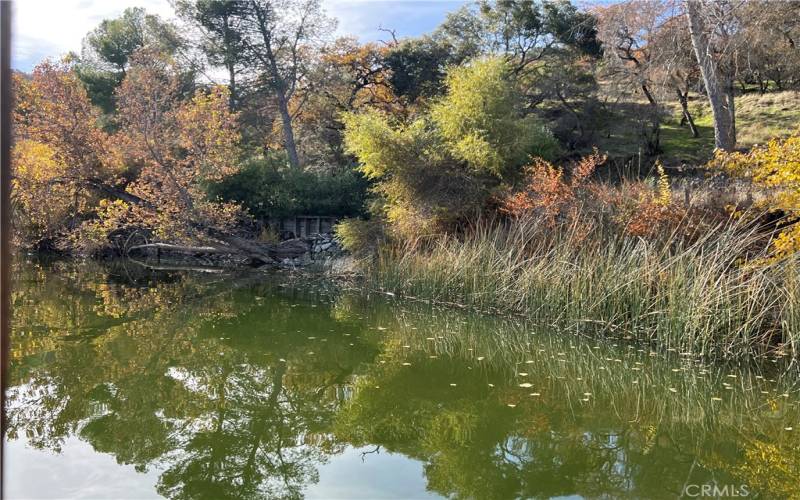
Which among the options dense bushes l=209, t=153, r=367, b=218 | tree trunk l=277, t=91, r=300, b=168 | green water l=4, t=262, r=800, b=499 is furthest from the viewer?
tree trunk l=277, t=91, r=300, b=168

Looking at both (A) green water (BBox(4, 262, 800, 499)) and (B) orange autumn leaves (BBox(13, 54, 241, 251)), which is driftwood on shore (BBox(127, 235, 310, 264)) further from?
(A) green water (BBox(4, 262, 800, 499))

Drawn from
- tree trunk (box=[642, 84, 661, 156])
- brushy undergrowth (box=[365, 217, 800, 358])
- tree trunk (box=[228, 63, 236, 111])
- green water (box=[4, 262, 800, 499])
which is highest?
tree trunk (box=[228, 63, 236, 111])

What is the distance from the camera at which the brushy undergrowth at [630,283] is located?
6.15 m

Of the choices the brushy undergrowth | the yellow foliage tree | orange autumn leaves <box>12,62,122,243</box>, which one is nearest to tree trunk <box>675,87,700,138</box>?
the brushy undergrowth

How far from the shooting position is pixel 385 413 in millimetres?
4922

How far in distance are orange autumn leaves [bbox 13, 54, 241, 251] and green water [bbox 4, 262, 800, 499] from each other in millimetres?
5126

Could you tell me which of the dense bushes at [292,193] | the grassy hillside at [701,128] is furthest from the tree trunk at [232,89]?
the grassy hillside at [701,128]

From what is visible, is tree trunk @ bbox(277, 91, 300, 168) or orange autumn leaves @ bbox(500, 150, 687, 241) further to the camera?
tree trunk @ bbox(277, 91, 300, 168)

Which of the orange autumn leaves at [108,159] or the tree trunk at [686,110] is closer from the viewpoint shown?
the orange autumn leaves at [108,159]

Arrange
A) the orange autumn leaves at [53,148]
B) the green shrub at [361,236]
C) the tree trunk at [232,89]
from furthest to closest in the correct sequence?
the tree trunk at [232,89], the green shrub at [361,236], the orange autumn leaves at [53,148]

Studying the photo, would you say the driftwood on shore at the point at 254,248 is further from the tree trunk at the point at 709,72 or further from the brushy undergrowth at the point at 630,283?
the tree trunk at the point at 709,72

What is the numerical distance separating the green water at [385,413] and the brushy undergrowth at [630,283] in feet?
1.07

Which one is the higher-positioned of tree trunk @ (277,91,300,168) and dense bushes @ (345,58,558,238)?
tree trunk @ (277,91,300,168)

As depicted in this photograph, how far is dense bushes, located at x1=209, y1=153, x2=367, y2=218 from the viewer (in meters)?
16.7
